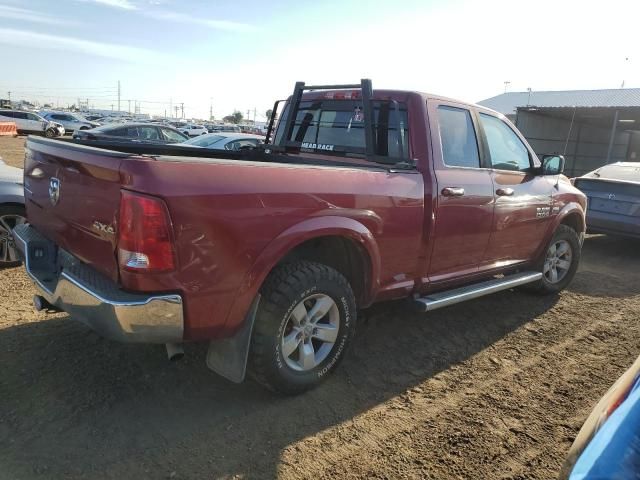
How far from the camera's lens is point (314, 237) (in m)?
3.12

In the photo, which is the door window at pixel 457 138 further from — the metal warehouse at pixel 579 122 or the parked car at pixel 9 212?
the metal warehouse at pixel 579 122

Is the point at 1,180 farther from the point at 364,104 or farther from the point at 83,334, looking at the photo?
the point at 364,104

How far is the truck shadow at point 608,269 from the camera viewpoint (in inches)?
246

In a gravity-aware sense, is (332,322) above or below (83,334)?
above

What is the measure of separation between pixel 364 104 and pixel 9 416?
3.10 meters

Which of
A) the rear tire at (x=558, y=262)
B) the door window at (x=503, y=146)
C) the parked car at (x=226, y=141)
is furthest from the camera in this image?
the parked car at (x=226, y=141)

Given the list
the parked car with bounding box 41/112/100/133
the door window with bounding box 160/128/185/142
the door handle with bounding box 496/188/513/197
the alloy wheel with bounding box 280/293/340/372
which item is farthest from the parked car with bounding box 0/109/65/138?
the alloy wheel with bounding box 280/293/340/372

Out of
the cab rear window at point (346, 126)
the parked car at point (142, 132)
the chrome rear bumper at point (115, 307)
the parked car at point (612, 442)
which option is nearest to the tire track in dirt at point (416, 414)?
the chrome rear bumper at point (115, 307)

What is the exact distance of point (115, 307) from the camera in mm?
2494

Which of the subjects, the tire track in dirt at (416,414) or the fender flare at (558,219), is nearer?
the tire track in dirt at (416,414)

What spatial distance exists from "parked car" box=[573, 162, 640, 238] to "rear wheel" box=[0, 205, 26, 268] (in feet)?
26.5

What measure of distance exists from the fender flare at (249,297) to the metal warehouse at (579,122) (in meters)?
16.4

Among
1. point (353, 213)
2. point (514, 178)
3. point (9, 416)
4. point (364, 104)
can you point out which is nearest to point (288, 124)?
point (364, 104)

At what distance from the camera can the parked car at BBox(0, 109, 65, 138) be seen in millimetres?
30891
